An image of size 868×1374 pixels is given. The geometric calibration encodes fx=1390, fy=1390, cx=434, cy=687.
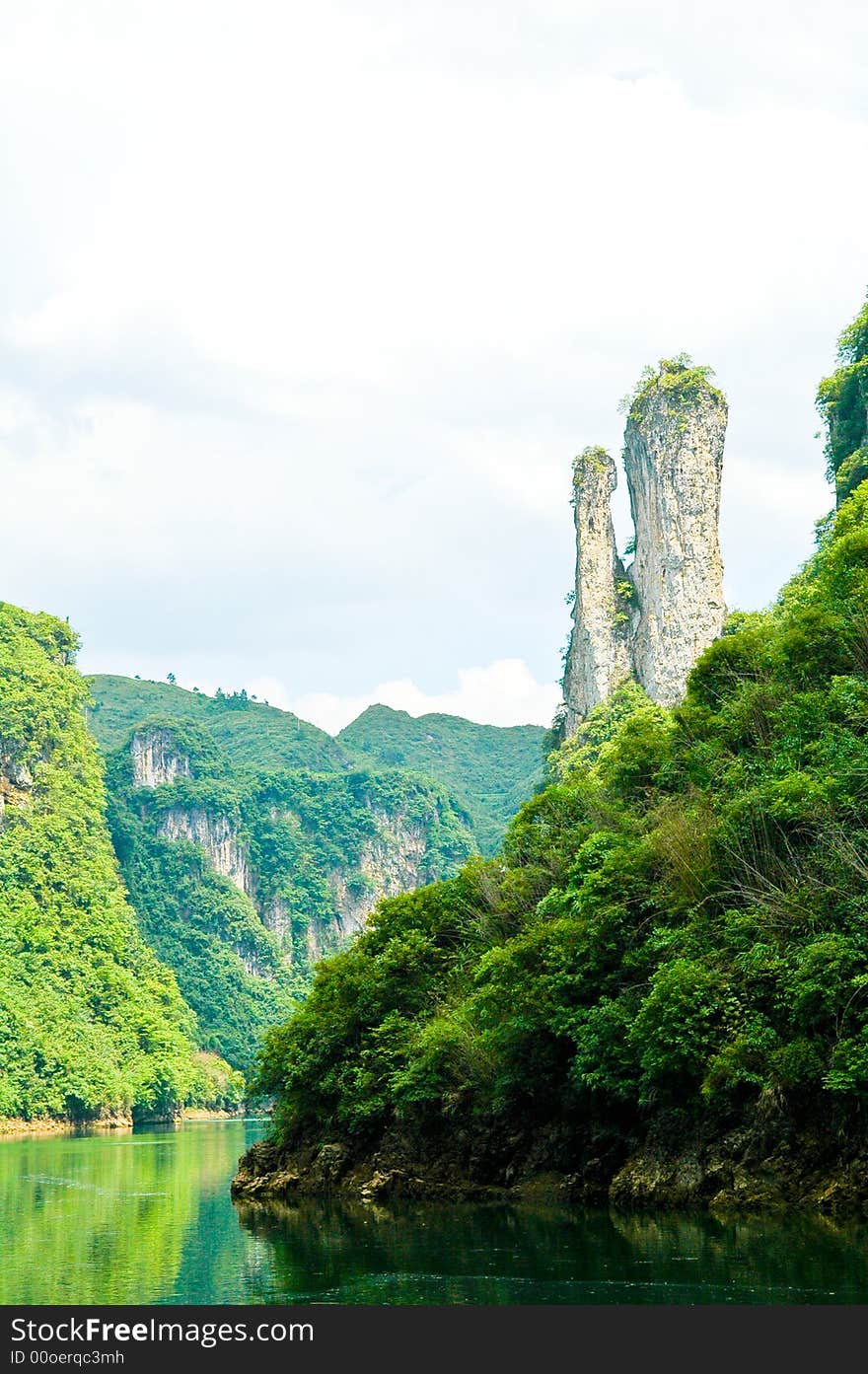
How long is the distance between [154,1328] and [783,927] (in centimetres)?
1385

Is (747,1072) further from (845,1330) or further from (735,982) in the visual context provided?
(845,1330)

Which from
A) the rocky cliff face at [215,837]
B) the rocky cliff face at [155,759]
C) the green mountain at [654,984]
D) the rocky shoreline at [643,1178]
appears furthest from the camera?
the rocky cliff face at [155,759]

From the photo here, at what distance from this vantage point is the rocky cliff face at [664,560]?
7481 centimetres

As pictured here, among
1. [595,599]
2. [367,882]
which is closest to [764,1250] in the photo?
[595,599]

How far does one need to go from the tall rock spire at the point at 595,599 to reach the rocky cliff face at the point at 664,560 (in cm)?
8

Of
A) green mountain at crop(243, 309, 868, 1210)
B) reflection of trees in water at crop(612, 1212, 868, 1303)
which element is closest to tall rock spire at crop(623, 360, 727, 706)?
green mountain at crop(243, 309, 868, 1210)

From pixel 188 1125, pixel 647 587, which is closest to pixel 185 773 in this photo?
pixel 188 1125

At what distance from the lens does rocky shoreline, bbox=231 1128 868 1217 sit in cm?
2273

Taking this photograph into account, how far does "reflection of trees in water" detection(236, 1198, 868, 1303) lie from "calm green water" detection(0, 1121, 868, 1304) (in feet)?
0.10

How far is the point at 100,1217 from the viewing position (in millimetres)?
27359

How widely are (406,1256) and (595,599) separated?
64.3 m

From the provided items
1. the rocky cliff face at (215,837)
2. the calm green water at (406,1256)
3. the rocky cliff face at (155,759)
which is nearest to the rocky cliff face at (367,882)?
the rocky cliff face at (215,837)

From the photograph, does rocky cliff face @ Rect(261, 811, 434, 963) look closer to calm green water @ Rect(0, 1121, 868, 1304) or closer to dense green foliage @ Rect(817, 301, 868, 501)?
dense green foliage @ Rect(817, 301, 868, 501)

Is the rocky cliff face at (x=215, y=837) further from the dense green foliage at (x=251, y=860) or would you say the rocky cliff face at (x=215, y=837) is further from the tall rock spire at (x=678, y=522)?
the tall rock spire at (x=678, y=522)
